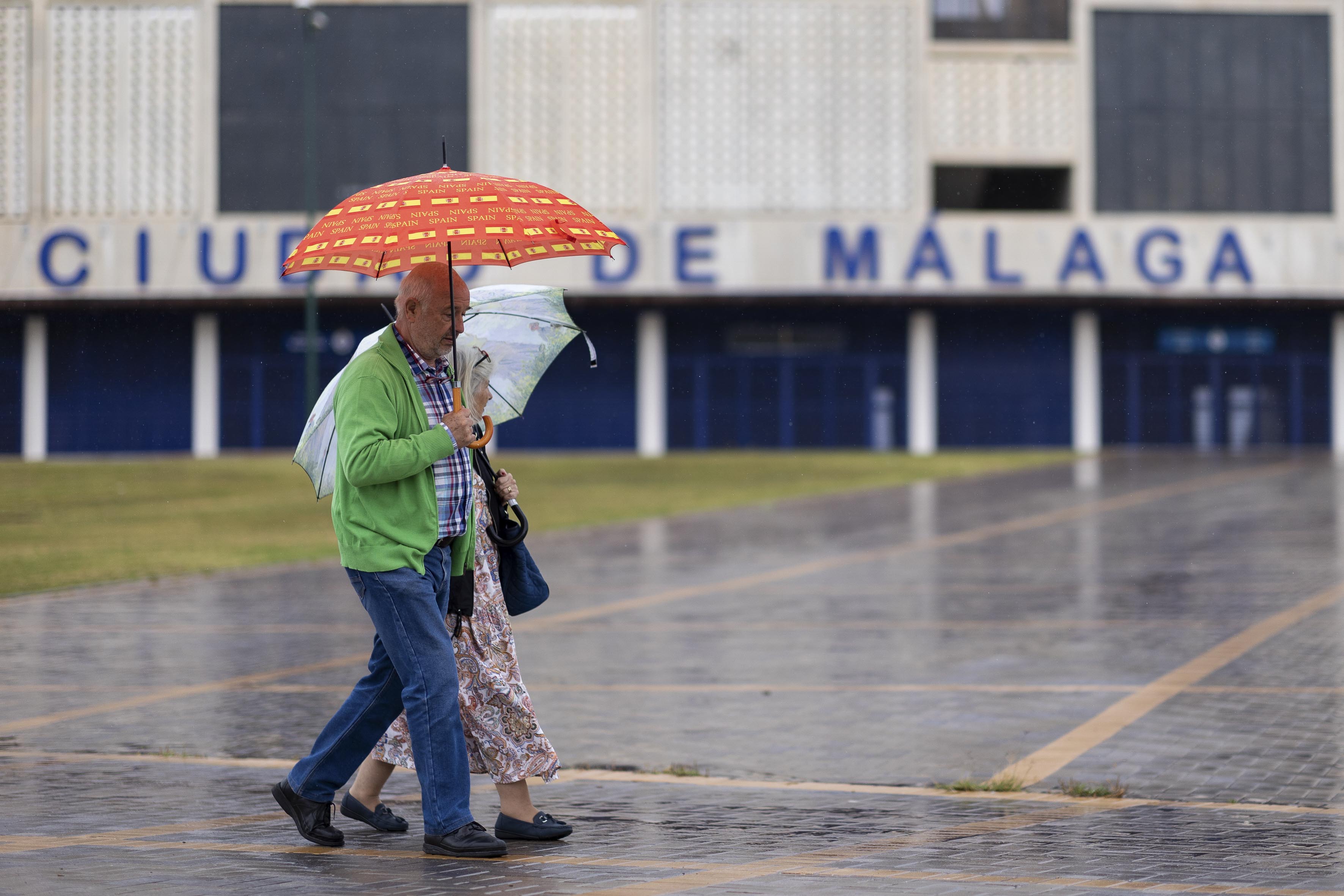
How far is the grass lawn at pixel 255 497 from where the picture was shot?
17.6 meters

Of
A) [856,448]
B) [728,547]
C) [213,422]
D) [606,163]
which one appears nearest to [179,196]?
[213,422]

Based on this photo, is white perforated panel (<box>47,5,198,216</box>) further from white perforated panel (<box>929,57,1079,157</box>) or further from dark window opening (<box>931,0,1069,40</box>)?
dark window opening (<box>931,0,1069,40</box>)

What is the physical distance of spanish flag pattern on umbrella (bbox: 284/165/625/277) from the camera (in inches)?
208

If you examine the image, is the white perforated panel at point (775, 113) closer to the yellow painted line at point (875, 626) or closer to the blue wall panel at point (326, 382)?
the blue wall panel at point (326, 382)

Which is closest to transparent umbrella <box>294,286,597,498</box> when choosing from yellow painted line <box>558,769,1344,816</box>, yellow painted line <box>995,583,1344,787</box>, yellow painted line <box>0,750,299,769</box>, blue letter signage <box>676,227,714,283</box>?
yellow painted line <box>558,769,1344,816</box>

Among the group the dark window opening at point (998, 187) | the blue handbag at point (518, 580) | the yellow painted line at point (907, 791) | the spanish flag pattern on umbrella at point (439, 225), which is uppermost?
the dark window opening at point (998, 187)

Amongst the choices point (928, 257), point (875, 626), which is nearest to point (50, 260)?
point (928, 257)

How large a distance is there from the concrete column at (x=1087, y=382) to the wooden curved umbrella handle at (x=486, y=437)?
129 ft

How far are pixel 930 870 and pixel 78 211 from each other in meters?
39.5

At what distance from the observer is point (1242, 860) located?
5215 mm

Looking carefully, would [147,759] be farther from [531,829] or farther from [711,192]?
[711,192]

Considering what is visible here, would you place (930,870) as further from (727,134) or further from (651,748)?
(727,134)

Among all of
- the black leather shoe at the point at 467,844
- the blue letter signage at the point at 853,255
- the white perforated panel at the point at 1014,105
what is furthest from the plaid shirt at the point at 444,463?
the white perforated panel at the point at 1014,105

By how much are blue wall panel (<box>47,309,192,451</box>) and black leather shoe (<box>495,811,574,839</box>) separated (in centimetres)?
3913
